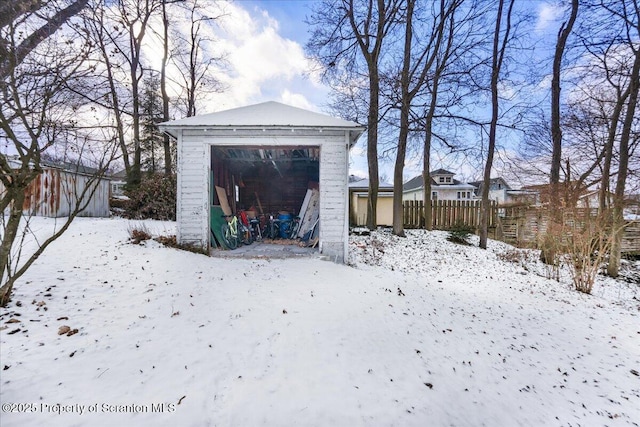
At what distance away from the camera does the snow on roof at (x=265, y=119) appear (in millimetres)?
6148

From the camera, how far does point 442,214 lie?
13.5 metres

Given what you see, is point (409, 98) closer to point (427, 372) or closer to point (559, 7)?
point (559, 7)

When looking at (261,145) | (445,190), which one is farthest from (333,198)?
(445,190)

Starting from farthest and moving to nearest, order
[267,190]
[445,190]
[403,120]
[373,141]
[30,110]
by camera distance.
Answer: [445,190] → [267,190] → [373,141] → [403,120] → [30,110]

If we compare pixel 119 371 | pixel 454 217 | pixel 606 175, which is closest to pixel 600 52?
pixel 606 175

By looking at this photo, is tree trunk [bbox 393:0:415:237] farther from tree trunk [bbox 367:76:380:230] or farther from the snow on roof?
the snow on roof

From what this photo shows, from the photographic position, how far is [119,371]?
2510 mm

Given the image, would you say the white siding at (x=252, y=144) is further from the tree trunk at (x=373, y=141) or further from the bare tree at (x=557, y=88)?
the bare tree at (x=557, y=88)

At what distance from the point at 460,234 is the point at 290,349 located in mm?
10519

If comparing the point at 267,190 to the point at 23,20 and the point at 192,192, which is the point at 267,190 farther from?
the point at 23,20

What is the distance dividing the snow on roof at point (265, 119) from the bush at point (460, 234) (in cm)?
756

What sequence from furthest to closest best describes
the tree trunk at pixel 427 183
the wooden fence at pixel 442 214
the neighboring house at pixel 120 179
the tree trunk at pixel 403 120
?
the wooden fence at pixel 442 214
the tree trunk at pixel 427 183
the tree trunk at pixel 403 120
the neighboring house at pixel 120 179

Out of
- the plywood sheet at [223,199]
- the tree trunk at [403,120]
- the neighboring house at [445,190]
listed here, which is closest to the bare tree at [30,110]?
the plywood sheet at [223,199]

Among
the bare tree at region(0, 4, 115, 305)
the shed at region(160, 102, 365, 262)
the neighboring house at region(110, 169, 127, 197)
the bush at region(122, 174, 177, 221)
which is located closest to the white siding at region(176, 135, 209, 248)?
the shed at region(160, 102, 365, 262)
